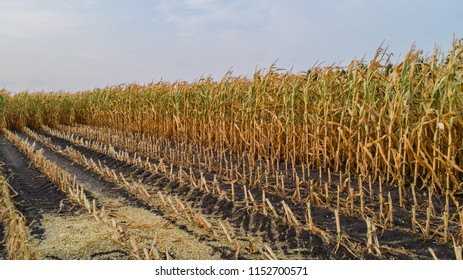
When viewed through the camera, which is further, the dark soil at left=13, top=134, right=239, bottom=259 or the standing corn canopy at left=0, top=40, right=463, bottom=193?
the standing corn canopy at left=0, top=40, right=463, bottom=193

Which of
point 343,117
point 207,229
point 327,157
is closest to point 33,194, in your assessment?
point 207,229

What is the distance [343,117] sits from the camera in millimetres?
5590

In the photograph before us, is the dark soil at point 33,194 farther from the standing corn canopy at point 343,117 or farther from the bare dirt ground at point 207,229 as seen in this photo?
the standing corn canopy at point 343,117

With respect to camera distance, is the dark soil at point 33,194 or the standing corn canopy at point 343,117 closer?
the standing corn canopy at point 343,117

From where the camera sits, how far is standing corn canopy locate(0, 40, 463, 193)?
4.54 m

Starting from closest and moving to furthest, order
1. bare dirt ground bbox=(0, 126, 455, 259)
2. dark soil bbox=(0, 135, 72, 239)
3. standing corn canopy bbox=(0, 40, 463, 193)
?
bare dirt ground bbox=(0, 126, 455, 259), standing corn canopy bbox=(0, 40, 463, 193), dark soil bbox=(0, 135, 72, 239)

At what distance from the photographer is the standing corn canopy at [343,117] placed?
4543mm

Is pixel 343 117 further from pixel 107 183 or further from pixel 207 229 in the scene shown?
pixel 107 183

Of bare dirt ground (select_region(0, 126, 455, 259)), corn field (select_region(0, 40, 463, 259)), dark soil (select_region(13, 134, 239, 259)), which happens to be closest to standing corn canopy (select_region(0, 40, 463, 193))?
corn field (select_region(0, 40, 463, 259))

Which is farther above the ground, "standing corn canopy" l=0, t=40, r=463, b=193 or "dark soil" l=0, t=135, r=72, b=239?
"standing corn canopy" l=0, t=40, r=463, b=193

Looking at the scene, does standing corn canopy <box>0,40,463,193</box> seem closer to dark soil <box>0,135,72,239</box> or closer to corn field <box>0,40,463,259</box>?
corn field <box>0,40,463,259</box>

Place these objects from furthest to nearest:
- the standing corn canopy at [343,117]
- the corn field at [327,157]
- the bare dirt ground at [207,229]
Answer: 1. the standing corn canopy at [343,117]
2. the corn field at [327,157]
3. the bare dirt ground at [207,229]

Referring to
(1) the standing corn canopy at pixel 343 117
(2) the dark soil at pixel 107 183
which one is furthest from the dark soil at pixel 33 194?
(1) the standing corn canopy at pixel 343 117

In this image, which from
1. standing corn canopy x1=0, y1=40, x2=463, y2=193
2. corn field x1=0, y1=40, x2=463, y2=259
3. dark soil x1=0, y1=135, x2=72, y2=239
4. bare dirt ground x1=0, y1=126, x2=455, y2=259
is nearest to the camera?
bare dirt ground x1=0, y1=126, x2=455, y2=259
